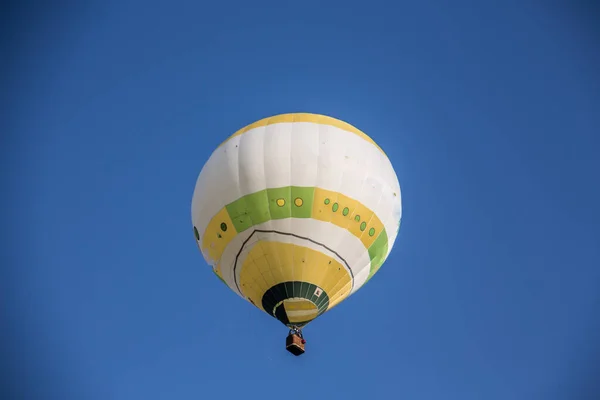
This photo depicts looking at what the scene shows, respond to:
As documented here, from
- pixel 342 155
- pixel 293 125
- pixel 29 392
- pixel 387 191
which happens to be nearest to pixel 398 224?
pixel 387 191

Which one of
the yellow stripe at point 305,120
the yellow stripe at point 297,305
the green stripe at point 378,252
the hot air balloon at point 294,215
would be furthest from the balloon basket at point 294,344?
the yellow stripe at point 305,120

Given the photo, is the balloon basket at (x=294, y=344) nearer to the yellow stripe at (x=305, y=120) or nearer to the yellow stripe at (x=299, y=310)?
the yellow stripe at (x=299, y=310)

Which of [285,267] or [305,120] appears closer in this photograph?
[285,267]

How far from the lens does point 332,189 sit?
1123 cm

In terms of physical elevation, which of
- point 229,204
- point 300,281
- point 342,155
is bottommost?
point 300,281

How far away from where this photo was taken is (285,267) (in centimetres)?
1110

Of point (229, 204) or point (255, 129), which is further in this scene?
point (255, 129)

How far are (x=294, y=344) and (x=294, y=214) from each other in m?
2.51

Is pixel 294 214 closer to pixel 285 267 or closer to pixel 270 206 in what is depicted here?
pixel 270 206

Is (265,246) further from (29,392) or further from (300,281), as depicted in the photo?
(29,392)

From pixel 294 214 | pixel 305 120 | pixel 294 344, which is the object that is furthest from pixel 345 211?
pixel 294 344

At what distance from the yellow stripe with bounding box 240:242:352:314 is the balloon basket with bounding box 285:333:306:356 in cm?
96

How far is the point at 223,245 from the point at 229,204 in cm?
83

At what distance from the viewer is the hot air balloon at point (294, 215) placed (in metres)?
11.1
